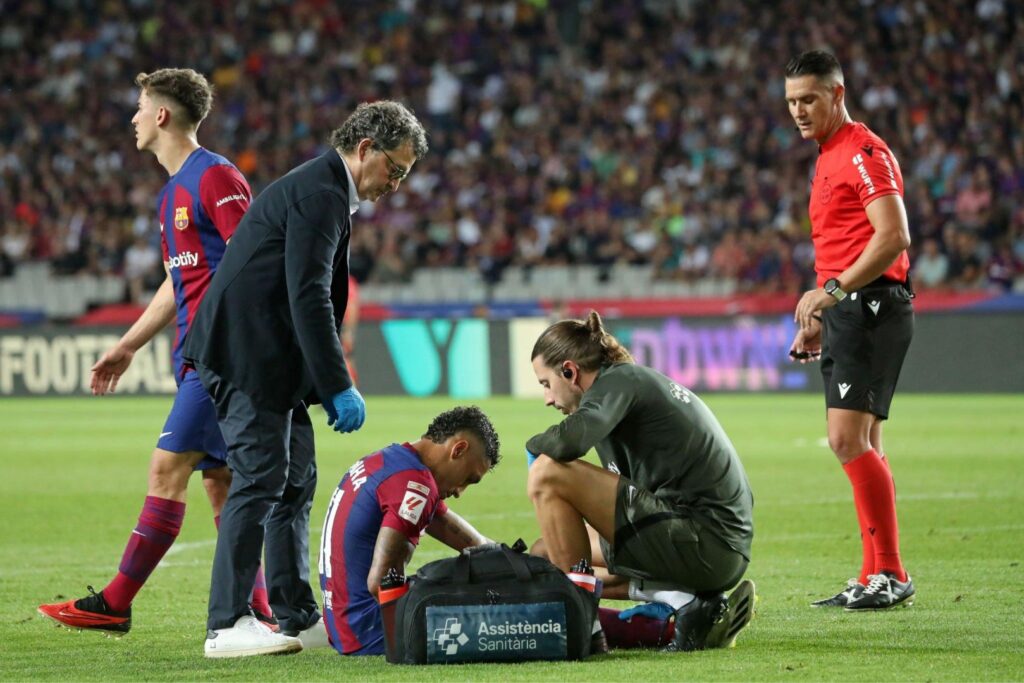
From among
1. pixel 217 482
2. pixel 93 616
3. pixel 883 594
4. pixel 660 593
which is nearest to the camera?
pixel 660 593

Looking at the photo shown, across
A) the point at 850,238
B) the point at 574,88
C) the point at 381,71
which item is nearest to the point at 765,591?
the point at 850,238

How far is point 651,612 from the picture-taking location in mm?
5664

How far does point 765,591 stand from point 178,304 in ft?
9.48

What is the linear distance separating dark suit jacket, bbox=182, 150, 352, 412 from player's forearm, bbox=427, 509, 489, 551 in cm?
72

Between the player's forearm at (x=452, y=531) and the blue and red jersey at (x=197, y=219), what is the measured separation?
1.18m

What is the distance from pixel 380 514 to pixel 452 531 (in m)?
0.49

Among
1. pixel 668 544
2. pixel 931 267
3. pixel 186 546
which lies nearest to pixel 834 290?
pixel 668 544

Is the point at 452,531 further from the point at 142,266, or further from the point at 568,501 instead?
the point at 142,266

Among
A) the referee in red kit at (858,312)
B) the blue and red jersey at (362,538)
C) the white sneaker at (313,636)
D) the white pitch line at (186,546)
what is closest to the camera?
the blue and red jersey at (362,538)

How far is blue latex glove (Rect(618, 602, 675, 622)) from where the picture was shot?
5.65 metres

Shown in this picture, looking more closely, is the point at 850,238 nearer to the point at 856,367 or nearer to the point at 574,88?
the point at 856,367

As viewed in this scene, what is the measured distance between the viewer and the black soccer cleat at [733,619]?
557 cm

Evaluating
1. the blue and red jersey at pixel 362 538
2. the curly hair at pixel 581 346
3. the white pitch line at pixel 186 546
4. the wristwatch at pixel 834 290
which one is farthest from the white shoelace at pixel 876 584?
the white pitch line at pixel 186 546

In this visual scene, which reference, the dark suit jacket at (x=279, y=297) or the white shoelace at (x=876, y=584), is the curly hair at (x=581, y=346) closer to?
the dark suit jacket at (x=279, y=297)
